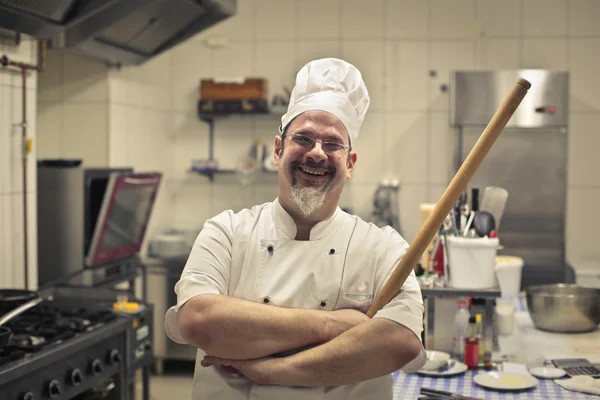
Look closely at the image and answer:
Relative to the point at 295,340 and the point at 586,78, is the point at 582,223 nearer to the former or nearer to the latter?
the point at 586,78

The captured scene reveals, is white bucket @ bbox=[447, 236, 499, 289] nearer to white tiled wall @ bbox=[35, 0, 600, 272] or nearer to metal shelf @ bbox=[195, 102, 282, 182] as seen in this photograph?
white tiled wall @ bbox=[35, 0, 600, 272]

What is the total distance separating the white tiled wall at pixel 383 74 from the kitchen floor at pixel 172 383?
3.57 feet

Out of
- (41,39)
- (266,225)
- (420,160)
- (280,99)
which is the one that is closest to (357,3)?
(280,99)

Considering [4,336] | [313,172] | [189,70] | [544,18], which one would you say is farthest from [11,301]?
[544,18]

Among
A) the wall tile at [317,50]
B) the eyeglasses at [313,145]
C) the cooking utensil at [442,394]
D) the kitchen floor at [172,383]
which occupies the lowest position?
the kitchen floor at [172,383]

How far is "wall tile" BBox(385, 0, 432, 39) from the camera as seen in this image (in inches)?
199

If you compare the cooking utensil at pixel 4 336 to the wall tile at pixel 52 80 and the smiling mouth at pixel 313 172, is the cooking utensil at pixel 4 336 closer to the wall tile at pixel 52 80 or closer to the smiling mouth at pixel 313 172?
the smiling mouth at pixel 313 172

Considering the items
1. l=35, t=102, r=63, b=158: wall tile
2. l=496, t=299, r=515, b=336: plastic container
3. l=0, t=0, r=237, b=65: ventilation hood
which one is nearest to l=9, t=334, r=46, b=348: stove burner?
l=0, t=0, r=237, b=65: ventilation hood

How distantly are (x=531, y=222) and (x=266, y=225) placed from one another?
10.6 ft

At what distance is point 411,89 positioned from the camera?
5090 mm

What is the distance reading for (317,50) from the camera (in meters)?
5.17

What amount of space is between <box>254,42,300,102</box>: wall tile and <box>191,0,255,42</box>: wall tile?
13cm

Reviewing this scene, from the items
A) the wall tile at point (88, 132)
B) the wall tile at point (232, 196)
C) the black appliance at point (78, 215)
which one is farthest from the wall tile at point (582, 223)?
the wall tile at point (88, 132)

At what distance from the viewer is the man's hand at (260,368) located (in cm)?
152
